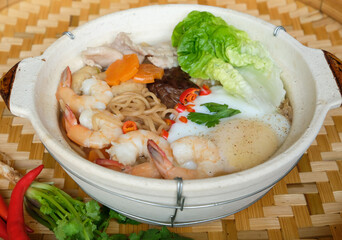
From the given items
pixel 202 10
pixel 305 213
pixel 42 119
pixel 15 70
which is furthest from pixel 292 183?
pixel 15 70

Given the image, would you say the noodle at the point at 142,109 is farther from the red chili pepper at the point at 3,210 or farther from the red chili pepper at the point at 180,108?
the red chili pepper at the point at 3,210

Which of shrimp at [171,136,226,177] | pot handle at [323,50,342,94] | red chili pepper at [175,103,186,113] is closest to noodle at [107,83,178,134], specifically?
red chili pepper at [175,103,186,113]

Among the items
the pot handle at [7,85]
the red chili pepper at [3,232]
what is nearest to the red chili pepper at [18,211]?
the red chili pepper at [3,232]

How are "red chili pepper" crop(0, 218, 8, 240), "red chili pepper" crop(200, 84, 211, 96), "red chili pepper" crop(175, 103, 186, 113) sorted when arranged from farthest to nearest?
"red chili pepper" crop(200, 84, 211, 96)
"red chili pepper" crop(175, 103, 186, 113)
"red chili pepper" crop(0, 218, 8, 240)

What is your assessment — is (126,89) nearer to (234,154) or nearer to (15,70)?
(15,70)

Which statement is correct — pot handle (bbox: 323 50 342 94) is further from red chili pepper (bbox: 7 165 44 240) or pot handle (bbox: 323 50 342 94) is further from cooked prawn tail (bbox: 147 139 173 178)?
red chili pepper (bbox: 7 165 44 240)

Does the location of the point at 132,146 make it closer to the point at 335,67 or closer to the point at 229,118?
the point at 229,118

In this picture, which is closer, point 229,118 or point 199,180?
point 199,180

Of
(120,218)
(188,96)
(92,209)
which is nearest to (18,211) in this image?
(92,209)
